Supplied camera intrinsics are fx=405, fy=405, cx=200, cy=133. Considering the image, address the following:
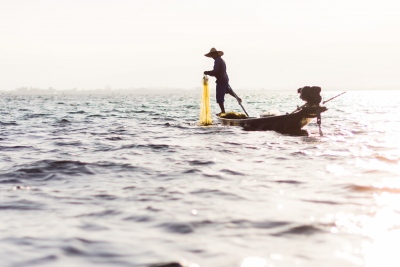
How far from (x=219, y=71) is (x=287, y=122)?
5.05 meters

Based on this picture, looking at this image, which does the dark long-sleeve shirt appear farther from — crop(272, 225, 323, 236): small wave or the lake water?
crop(272, 225, 323, 236): small wave

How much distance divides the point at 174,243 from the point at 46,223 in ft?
6.01

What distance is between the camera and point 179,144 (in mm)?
12883

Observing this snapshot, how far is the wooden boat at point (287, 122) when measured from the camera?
14887 mm

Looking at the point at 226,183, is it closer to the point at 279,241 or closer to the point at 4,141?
the point at 279,241

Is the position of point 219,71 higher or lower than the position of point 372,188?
higher

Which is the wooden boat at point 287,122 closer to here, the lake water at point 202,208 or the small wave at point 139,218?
the lake water at point 202,208

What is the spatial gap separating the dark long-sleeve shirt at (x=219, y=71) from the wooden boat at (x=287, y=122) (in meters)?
3.21

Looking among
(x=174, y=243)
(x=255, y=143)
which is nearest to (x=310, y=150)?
(x=255, y=143)

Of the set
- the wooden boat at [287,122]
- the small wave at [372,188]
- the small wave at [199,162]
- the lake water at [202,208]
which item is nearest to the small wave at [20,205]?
the lake water at [202,208]

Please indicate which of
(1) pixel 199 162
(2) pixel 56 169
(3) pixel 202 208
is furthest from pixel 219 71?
(3) pixel 202 208

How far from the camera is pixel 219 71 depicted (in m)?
19.2

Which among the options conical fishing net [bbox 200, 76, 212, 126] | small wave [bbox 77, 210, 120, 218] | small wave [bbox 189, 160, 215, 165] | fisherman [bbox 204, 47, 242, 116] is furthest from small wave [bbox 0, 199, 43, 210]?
fisherman [bbox 204, 47, 242, 116]

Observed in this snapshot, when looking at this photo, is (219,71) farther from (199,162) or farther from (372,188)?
(372,188)
